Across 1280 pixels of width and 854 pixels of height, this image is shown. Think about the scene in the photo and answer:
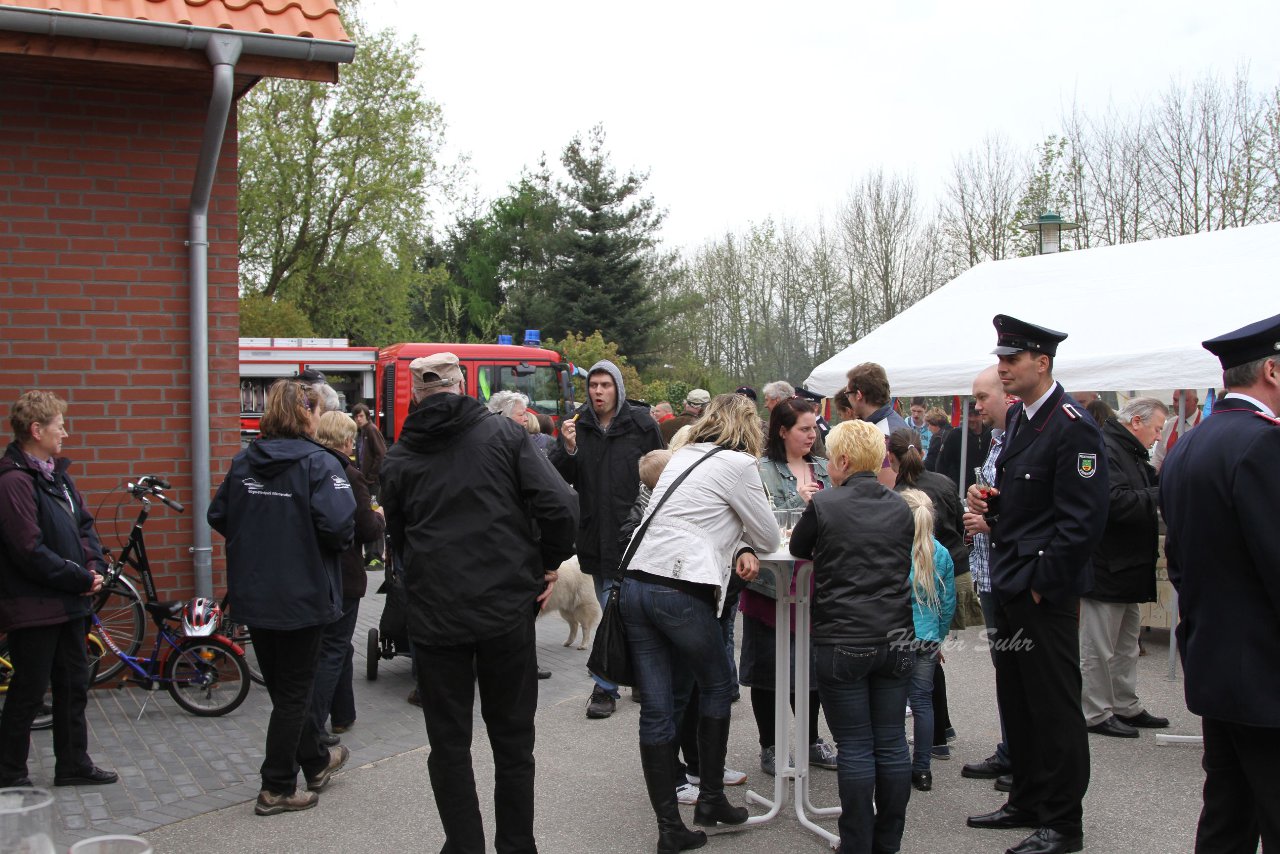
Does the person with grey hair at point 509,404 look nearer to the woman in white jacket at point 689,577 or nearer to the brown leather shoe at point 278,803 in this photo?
the brown leather shoe at point 278,803

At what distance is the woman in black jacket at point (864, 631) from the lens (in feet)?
13.1

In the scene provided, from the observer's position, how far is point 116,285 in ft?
21.2

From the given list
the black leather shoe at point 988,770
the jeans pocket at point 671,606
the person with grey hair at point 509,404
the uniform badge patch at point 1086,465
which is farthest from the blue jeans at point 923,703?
the person with grey hair at point 509,404

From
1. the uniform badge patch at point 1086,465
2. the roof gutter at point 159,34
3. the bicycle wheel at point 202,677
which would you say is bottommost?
the bicycle wheel at point 202,677

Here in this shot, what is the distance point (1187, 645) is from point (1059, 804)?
1240mm

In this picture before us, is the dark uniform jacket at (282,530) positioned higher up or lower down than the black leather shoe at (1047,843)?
higher up

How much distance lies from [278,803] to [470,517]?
1.96 meters

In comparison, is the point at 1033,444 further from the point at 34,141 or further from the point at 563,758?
the point at 34,141

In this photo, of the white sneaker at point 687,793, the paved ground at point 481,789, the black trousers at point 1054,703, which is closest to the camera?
the black trousers at point 1054,703

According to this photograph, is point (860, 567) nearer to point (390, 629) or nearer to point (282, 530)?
point (282, 530)

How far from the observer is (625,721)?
20.7 feet

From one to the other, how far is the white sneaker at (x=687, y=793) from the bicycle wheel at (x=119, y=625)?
3561mm

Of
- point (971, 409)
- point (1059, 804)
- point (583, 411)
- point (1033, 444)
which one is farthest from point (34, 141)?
point (971, 409)

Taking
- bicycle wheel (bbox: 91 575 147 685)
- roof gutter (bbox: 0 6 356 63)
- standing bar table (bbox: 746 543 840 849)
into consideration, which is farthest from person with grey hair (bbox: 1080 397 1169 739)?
bicycle wheel (bbox: 91 575 147 685)
